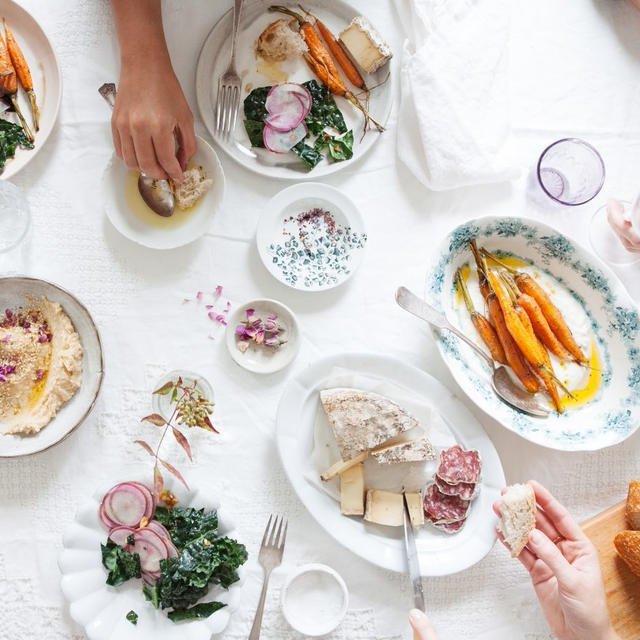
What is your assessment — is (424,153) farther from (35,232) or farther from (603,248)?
(35,232)

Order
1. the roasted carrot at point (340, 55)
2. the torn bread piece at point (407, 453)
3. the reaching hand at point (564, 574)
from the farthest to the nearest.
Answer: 1. the roasted carrot at point (340, 55)
2. the torn bread piece at point (407, 453)
3. the reaching hand at point (564, 574)

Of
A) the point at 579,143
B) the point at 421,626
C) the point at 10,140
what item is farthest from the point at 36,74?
the point at 421,626

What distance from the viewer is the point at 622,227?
5.43 feet

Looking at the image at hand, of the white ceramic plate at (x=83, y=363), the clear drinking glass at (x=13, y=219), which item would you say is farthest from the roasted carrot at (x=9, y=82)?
the white ceramic plate at (x=83, y=363)

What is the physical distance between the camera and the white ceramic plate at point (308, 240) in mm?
1644

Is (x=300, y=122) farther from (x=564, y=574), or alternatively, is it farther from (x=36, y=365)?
(x=564, y=574)

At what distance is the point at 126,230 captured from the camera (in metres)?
1.61

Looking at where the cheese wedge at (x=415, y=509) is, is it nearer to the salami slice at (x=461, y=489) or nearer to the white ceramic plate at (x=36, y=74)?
the salami slice at (x=461, y=489)

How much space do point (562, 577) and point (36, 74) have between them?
5.45 ft

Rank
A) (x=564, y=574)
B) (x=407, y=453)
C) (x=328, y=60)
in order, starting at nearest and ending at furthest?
(x=564, y=574) → (x=407, y=453) → (x=328, y=60)

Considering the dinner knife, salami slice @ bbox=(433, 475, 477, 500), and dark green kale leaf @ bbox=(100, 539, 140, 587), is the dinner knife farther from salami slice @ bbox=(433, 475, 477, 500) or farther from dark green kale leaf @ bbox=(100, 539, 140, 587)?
dark green kale leaf @ bbox=(100, 539, 140, 587)

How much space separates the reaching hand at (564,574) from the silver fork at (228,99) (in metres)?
1.08

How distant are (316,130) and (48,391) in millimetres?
872

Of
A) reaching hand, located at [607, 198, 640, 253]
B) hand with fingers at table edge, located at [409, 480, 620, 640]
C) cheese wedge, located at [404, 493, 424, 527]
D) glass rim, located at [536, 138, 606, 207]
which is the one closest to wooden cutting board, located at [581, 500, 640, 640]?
hand with fingers at table edge, located at [409, 480, 620, 640]
